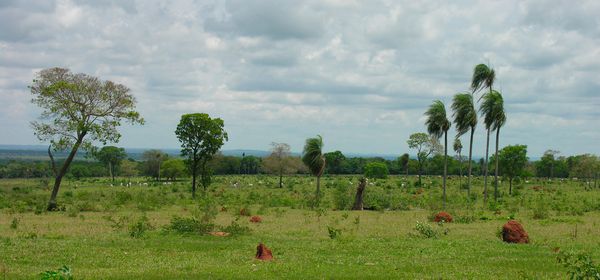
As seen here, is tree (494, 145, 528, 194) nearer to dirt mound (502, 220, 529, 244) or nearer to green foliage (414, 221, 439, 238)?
green foliage (414, 221, 439, 238)

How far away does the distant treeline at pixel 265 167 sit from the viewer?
8800 centimetres

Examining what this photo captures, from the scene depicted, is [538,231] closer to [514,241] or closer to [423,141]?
[514,241]

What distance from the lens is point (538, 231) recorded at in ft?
80.4

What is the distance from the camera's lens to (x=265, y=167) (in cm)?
9306

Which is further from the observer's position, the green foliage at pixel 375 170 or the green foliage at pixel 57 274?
the green foliage at pixel 375 170

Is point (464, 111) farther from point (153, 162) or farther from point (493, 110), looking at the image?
point (153, 162)

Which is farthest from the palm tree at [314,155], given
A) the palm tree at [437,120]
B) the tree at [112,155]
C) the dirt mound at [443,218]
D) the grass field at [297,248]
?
the tree at [112,155]

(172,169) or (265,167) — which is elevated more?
(265,167)

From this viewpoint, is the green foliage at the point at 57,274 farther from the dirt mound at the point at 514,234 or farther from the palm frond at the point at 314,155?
the palm frond at the point at 314,155

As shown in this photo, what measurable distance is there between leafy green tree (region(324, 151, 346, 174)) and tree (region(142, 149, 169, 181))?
3475 centimetres

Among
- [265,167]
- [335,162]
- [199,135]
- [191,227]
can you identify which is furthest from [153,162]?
[191,227]

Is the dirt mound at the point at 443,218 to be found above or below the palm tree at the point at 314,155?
below

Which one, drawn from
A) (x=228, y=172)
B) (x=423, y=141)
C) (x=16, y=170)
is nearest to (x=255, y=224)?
(x=423, y=141)

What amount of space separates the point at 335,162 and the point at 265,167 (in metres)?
35.0
